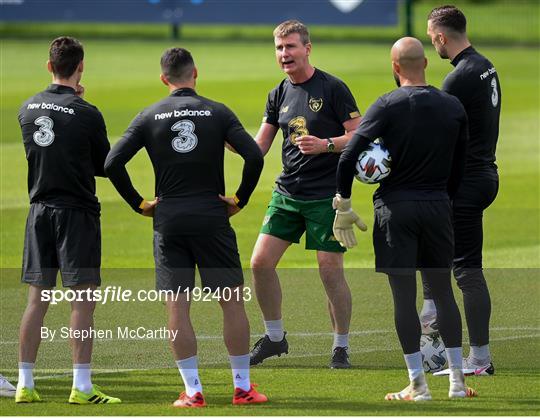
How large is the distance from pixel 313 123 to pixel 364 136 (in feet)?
5.13

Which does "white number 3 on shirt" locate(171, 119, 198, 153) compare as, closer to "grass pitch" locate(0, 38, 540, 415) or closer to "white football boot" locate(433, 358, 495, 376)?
"grass pitch" locate(0, 38, 540, 415)

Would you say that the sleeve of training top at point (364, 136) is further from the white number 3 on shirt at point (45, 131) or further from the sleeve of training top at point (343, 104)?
the white number 3 on shirt at point (45, 131)

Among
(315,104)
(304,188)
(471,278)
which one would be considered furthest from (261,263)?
(471,278)

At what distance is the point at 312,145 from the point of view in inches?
381

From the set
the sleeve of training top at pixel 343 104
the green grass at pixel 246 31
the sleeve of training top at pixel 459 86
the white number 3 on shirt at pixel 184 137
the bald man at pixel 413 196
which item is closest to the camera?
the white number 3 on shirt at pixel 184 137

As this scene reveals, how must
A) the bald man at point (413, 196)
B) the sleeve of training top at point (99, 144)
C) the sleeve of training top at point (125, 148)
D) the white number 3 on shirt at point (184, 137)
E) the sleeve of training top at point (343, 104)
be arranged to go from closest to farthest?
the white number 3 on shirt at point (184, 137)
the sleeve of training top at point (125, 148)
the bald man at point (413, 196)
the sleeve of training top at point (99, 144)
the sleeve of training top at point (343, 104)

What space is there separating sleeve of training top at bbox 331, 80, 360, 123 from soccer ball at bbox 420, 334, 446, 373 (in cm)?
171

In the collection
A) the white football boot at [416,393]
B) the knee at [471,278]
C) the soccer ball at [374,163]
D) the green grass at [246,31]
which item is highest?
the green grass at [246,31]

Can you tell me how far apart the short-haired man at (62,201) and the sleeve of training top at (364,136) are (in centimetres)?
153

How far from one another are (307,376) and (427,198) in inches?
66.1

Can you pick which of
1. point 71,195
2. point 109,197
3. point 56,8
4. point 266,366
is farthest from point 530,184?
point 56,8

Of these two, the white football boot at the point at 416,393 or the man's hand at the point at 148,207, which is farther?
the man's hand at the point at 148,207

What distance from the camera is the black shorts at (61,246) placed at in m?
8.47

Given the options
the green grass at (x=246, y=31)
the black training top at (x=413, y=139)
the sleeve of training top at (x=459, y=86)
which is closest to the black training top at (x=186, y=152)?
the black training top at (x=413, y=139)
